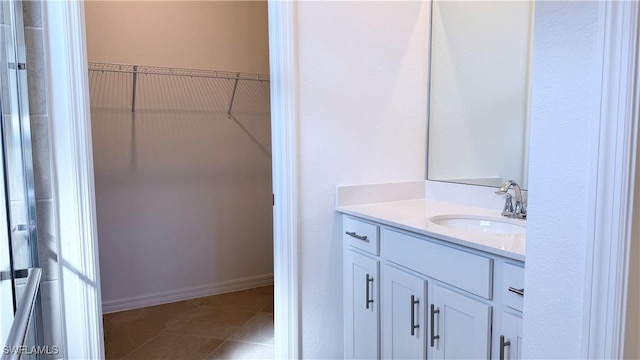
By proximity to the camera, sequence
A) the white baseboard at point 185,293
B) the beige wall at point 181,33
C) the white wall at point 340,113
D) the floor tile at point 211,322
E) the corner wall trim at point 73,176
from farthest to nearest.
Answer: the white baseboard at point 185,293
the beige wall at point 181,33
the floor tile at point 211,322
the white wall at point 340,113
the corner wall trim at point 73,176

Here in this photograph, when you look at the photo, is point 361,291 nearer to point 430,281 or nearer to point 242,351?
point 430,281

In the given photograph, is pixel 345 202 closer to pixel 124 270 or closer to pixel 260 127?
pixel 260 127

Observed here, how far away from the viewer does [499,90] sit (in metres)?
1.99

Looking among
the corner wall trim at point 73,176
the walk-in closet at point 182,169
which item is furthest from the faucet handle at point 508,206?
the corner wall trim at point 73,176

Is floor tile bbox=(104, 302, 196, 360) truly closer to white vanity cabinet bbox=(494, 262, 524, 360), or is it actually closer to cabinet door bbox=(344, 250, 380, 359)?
cabinet door bbox=(344, 250, 380, 359)

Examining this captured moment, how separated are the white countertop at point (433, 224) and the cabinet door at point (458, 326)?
0.20m

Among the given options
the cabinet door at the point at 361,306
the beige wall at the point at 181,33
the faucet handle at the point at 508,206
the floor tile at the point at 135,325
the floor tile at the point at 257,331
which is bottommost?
the floor tile at the point at 257,331

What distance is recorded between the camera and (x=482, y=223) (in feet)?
6.07

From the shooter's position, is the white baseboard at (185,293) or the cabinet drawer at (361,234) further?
the white baseboard at (185,293)

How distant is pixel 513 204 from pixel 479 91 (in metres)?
0.61

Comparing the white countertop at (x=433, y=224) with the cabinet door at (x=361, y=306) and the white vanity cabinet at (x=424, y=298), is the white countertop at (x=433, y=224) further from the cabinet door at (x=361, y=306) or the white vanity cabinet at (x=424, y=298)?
the cabinet door at (x=361, y=306)

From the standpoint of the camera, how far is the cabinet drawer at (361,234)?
6.12 feet

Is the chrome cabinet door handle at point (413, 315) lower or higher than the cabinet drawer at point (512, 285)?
lower

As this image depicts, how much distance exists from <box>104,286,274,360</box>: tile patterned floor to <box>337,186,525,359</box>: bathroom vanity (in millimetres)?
756
